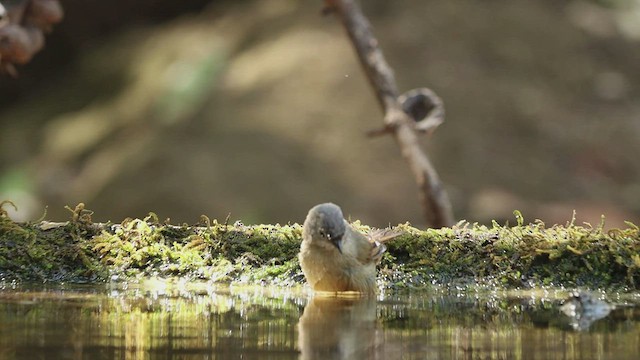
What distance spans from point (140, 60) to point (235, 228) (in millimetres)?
10943

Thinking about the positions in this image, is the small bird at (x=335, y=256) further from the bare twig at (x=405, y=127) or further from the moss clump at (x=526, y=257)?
the bare twig at (x=405, y=127)

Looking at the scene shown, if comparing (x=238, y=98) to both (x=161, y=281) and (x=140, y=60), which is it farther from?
(x=161, y=281)

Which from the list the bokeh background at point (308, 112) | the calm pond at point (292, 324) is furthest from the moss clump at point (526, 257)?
the bokeh background at point (308, 112)

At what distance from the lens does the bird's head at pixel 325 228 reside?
5246mm

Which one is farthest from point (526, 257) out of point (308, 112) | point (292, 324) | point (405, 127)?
point (308, 112)

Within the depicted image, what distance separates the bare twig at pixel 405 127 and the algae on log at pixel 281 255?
9.02 ft

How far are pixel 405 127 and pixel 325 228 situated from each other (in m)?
3.50

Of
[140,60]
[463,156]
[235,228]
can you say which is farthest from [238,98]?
[235,228]

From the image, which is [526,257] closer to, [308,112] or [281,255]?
[281,255]

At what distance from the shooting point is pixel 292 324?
4176mm

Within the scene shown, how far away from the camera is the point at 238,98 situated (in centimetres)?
1499

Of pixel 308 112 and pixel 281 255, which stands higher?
pixel 308 112

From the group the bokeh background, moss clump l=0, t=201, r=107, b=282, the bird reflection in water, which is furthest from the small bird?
the bokeh background

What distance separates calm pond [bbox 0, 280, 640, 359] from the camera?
3475 mm
